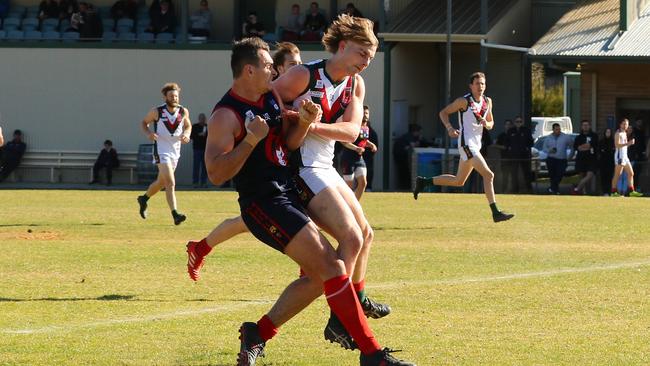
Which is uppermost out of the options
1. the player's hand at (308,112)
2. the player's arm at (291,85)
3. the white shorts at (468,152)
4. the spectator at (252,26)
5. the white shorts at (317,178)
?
the spectator at (252,26)

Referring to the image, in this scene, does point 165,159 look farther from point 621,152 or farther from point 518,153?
point 518,153

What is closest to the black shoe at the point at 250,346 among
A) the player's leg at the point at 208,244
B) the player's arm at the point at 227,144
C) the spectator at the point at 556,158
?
the player's arm at the point at 227,144

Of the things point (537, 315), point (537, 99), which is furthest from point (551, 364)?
point (537, 99)

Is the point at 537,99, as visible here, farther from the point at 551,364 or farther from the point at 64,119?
the point at 551,364

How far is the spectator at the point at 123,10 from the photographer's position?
40131mm

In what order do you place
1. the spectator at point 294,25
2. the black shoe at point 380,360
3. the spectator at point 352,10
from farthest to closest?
the spectator at point 294,25
the spectator at point 352,10
the black shoe at point 380,360

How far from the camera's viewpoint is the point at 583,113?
39625 mm

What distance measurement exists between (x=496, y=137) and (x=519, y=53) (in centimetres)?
297

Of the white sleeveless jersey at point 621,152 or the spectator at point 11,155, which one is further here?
the spectator at point 11,155

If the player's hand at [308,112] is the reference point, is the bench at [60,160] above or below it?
below

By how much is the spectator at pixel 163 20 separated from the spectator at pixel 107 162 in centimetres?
371

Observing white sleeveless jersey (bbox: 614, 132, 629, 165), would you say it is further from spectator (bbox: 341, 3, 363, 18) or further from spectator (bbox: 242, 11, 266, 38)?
spectator (bbox: 242, 11, 266, 38)

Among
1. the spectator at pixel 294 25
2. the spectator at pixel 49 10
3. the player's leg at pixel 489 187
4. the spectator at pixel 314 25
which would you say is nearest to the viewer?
the player's leg at pixel 489 187

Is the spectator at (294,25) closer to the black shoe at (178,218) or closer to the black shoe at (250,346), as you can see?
the black shoe at (178,218)
